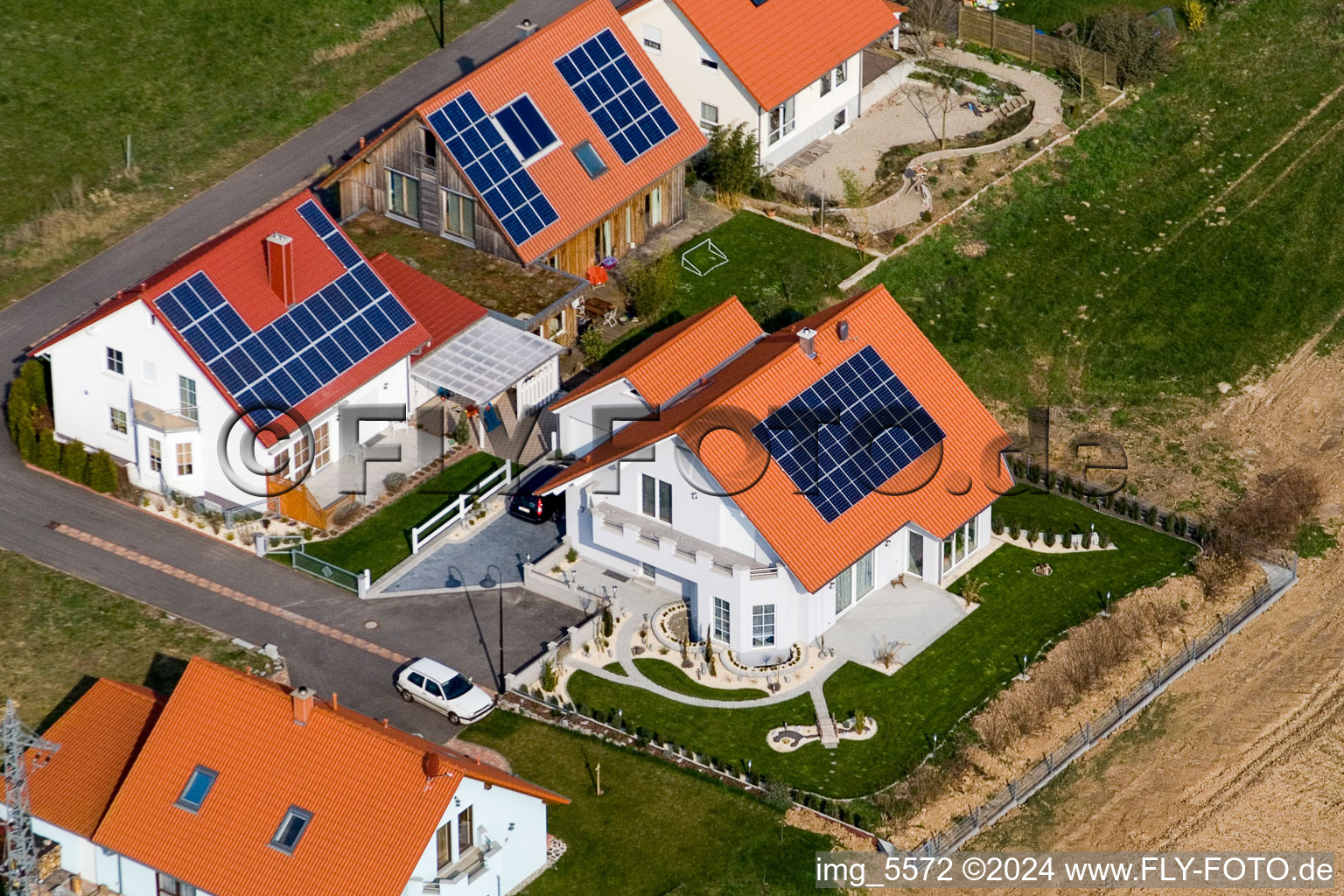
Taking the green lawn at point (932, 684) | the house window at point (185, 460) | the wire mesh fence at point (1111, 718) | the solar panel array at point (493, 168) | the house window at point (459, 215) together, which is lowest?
the wire mesh fence at point (1111, 718)

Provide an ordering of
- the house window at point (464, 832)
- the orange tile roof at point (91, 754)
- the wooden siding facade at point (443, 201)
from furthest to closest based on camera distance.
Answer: the wooden siding facade at point (443, 201), the orange tile roof at point (91, 754), the house window at point (464, 832)

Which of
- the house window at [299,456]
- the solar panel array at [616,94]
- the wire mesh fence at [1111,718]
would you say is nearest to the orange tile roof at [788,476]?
the wire mesh fence at [1111,718]

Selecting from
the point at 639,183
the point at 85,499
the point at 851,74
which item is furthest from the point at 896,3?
the point at 85,499

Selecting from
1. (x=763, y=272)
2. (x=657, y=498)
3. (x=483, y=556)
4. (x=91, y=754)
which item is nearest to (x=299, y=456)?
(x=483, y=556)

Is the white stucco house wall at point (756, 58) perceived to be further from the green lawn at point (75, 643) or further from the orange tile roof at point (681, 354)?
the green lawn at point (75, 643)

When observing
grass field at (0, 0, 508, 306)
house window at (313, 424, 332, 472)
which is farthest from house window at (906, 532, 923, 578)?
grass field at (0, 0, 508, 306)

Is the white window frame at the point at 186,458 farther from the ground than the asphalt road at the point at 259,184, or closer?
closer

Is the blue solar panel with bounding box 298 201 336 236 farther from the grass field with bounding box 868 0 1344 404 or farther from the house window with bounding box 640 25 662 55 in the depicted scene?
→ the grass field with bounding box 868 0 1344 404
